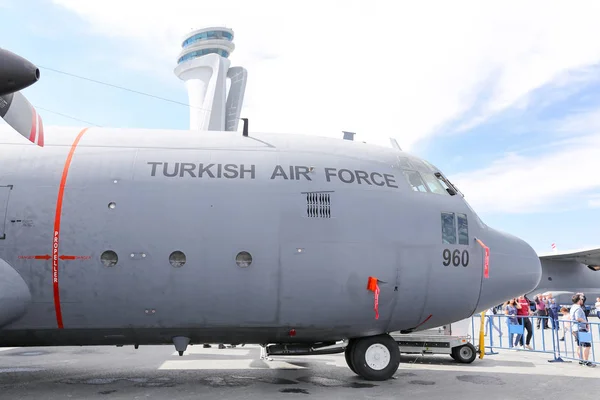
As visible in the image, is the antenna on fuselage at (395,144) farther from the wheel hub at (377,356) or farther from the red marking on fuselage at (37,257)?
the red marking on fuselage at (37,257)

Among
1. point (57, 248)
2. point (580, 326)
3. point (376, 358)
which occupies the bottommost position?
point (376, 358)

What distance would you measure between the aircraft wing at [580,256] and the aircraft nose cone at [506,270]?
26056 millimetres

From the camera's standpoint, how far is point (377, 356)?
10781 millimetres

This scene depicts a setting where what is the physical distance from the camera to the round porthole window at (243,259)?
9555 millimetres

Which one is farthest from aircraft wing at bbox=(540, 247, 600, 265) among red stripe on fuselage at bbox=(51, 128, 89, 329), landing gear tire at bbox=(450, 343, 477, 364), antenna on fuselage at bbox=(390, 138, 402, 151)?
red stripe on fuselage at bbox=(51, 128, 89, 329)

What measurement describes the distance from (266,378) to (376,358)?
2.62m

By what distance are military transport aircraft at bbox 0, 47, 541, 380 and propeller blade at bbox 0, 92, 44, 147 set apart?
9.6 inches

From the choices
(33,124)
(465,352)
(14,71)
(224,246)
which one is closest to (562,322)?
(465,352)

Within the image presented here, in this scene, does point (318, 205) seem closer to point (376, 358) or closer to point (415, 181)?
point (415, 181)

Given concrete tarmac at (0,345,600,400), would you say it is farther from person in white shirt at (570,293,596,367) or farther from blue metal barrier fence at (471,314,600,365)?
blue metal barrier fence at (471,314,600,365)

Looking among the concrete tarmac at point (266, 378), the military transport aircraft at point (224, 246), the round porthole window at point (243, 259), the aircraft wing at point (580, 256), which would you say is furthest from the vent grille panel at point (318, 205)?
the aircraft wing at point (580, 256)

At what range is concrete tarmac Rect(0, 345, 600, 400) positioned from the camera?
392 inches

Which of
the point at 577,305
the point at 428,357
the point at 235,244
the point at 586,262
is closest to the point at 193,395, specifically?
the point at 235,244

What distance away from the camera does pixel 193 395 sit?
9734 millimetres
